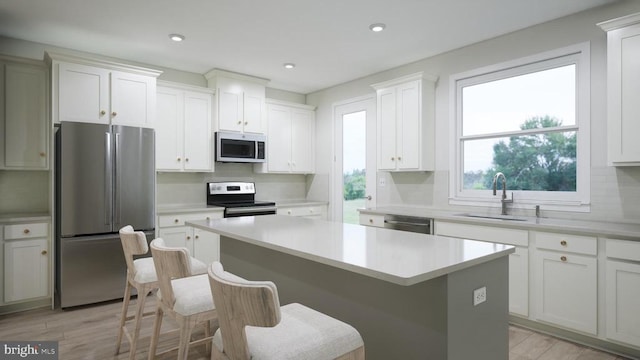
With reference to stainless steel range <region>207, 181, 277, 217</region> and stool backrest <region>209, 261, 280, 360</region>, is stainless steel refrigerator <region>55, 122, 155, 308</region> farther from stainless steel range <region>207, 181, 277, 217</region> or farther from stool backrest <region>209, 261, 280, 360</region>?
stool backrest <region>209, 261, 280, 360</region>

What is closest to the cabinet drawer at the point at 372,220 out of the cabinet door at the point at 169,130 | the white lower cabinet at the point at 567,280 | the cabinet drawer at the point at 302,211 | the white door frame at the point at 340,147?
the white door frame at the point at 340,147

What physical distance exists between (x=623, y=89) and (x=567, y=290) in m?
1.56

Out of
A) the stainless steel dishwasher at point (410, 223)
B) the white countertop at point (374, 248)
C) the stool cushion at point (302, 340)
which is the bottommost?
the stool cushion at point (302, 340)

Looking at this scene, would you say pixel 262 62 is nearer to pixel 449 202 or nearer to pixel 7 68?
pixel 7 68

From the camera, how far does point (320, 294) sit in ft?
6.82

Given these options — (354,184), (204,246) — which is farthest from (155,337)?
(354,184)

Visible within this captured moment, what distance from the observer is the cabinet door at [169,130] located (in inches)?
170

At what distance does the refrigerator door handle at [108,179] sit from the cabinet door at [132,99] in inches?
11.7

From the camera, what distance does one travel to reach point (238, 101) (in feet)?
16.1

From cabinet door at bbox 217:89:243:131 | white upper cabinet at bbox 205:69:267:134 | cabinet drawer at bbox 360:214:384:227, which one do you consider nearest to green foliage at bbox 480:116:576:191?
cabinet drawer at bbox 360:214:384:227

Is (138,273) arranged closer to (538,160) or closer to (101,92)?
(101,92)

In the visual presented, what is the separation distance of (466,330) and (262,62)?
3832 mm

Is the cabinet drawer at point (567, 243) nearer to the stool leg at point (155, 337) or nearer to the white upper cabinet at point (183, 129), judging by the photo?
the stool leg at point (155, 337)

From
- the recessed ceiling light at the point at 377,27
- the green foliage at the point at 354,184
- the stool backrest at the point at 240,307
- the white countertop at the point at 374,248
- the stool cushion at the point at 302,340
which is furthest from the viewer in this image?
the green foliage at the point at 354,184
